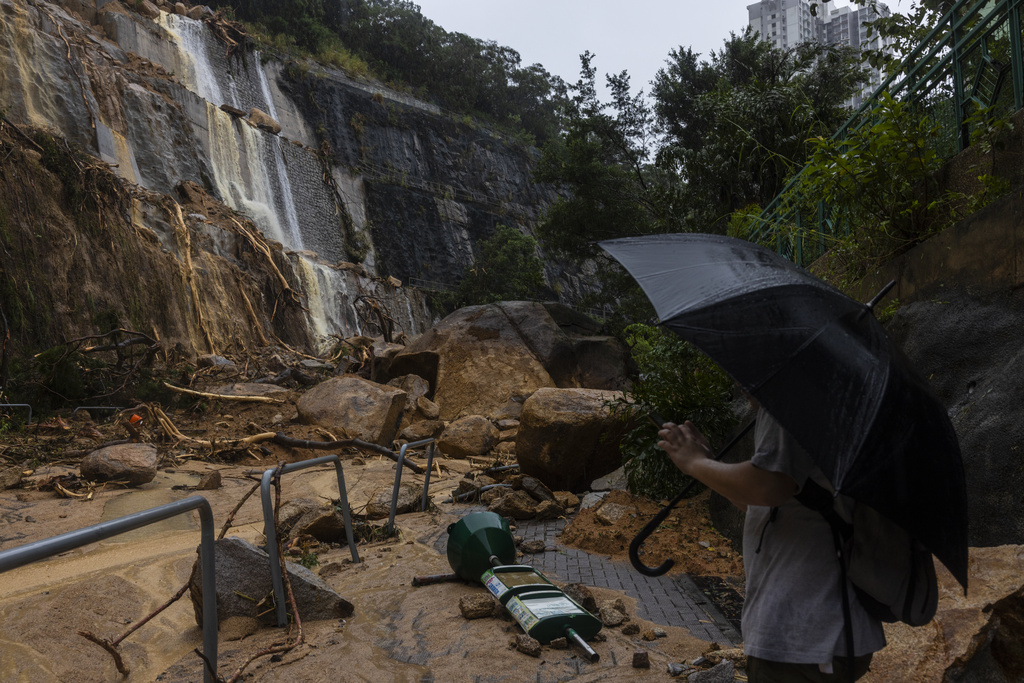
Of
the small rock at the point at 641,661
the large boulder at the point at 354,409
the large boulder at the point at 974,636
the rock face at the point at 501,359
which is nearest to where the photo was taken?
the large boulder at the point at 974,636

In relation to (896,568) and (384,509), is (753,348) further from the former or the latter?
(384,509)

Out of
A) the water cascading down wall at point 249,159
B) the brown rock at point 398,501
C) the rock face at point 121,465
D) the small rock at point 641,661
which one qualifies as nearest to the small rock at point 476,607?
the small rock at point 641,661

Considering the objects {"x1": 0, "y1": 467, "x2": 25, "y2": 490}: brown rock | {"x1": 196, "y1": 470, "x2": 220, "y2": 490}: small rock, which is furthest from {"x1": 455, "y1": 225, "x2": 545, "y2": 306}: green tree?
{"x1": 0, "y1": 467, "x2": 25, "y2": 490}: brown rock

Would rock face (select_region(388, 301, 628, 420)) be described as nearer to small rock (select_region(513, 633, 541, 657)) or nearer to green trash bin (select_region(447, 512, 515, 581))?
green trash bin (select_region(447, 512, 515, 581))

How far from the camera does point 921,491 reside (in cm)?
156

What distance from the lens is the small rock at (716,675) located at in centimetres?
319

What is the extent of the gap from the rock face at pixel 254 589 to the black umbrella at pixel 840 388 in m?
3.49

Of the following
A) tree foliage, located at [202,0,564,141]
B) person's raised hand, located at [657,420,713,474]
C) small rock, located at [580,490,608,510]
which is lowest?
small rock, located at [580,490,608,510]

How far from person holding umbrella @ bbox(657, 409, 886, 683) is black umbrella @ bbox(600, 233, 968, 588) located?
0.43ft

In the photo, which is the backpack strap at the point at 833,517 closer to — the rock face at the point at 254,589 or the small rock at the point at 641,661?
the small rock at the point at 641,661

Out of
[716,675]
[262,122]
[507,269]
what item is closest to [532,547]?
[716,675]

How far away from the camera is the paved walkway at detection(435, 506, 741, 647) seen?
4.29m

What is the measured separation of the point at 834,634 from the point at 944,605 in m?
1.78

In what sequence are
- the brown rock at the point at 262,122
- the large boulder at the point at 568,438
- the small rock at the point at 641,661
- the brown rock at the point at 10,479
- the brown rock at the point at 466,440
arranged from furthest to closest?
1. the brown rock at the point at 262,122
2. the brown rock at the point at 466,440
3. the large boulder at the point at 568,438
4. the brown rock at the point at 10,479
5. the small rock at the point at 641,661
